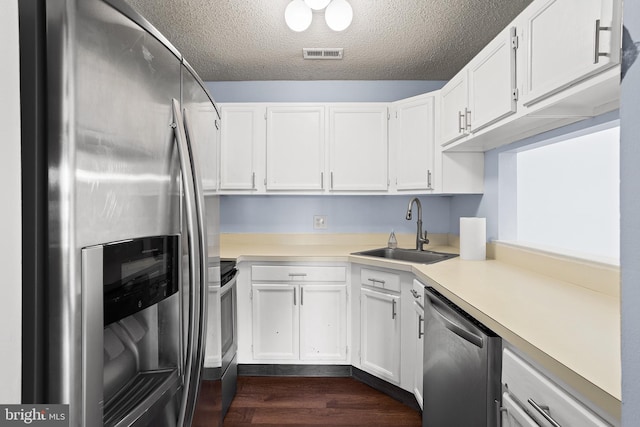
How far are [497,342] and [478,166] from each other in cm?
181

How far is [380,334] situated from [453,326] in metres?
1.15

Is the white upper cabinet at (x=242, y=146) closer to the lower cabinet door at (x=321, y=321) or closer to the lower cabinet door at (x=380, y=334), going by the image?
the lower cabinet door at (x=321, y=321)

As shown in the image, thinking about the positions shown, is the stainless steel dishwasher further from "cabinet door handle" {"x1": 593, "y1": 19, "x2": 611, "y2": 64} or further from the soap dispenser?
the soap dispenser

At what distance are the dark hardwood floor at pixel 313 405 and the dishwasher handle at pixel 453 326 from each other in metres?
0.92

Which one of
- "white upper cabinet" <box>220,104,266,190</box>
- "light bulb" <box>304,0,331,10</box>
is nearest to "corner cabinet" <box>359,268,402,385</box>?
"white upper cabinet" <box>220,104,266,190</box>

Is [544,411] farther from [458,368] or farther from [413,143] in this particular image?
[413,143]

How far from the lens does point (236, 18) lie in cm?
231

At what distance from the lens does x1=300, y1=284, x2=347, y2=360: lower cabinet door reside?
271cm

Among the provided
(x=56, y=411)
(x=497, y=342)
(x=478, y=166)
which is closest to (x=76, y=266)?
(x=56, y=411)

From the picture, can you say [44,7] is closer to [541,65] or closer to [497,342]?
[497,342]

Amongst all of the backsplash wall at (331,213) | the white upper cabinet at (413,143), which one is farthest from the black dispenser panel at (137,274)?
the backsplash wall at (331,213)

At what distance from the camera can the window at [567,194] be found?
1.72 meters

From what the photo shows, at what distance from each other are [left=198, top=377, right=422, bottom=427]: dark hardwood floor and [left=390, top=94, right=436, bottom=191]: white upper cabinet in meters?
1.53

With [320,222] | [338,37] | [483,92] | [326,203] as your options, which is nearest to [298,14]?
[338,37]
